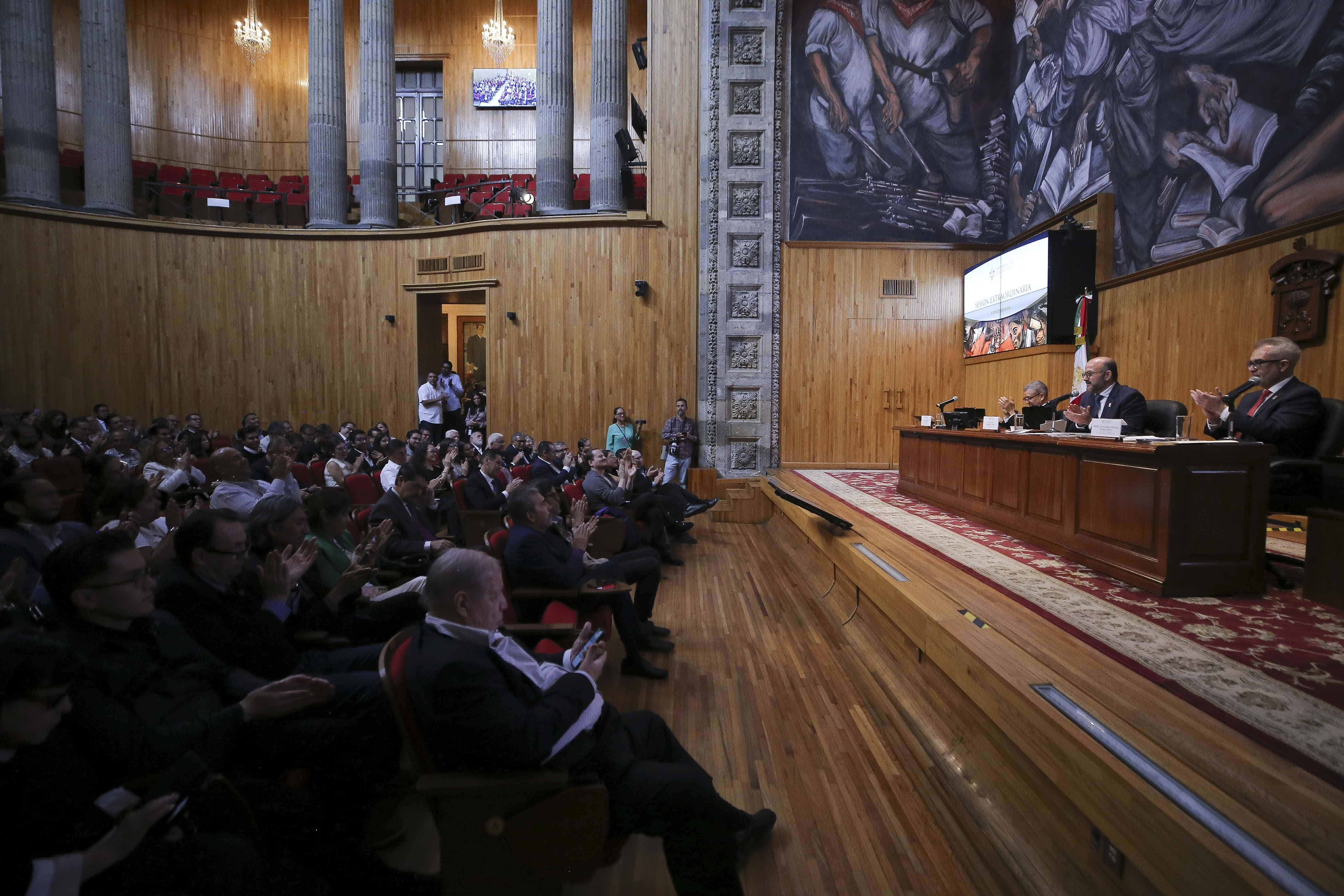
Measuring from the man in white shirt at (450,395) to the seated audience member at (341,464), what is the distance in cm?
228

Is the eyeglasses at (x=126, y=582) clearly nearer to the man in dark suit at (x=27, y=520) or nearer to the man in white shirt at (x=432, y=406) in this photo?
the man in dark suit at (x=27, y=520)

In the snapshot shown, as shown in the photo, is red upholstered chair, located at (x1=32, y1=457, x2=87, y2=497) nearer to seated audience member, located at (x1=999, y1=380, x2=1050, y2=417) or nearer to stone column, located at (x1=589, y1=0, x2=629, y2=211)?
stone column, located at (x1=589, y1=0, x2=629, y2=211)

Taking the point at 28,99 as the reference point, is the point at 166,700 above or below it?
below

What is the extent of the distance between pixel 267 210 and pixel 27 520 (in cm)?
1058

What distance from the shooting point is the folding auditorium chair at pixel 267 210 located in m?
10.9

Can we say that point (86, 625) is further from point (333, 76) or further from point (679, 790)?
point (333, 76)

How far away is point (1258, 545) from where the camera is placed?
2934mm

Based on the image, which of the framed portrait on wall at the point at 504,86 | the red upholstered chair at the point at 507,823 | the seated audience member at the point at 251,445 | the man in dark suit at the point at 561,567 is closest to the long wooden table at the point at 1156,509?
the man in dark suit at the point at 561,567

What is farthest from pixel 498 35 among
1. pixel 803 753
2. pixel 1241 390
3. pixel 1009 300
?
pixel 803 753

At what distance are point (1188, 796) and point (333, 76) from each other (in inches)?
497

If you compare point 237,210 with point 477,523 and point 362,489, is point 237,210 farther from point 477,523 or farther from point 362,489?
point 477,523

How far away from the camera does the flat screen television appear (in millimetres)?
7266

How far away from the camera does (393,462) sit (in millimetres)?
5188

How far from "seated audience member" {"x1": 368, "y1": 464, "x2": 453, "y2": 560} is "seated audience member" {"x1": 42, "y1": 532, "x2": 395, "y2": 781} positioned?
56.5 inches
